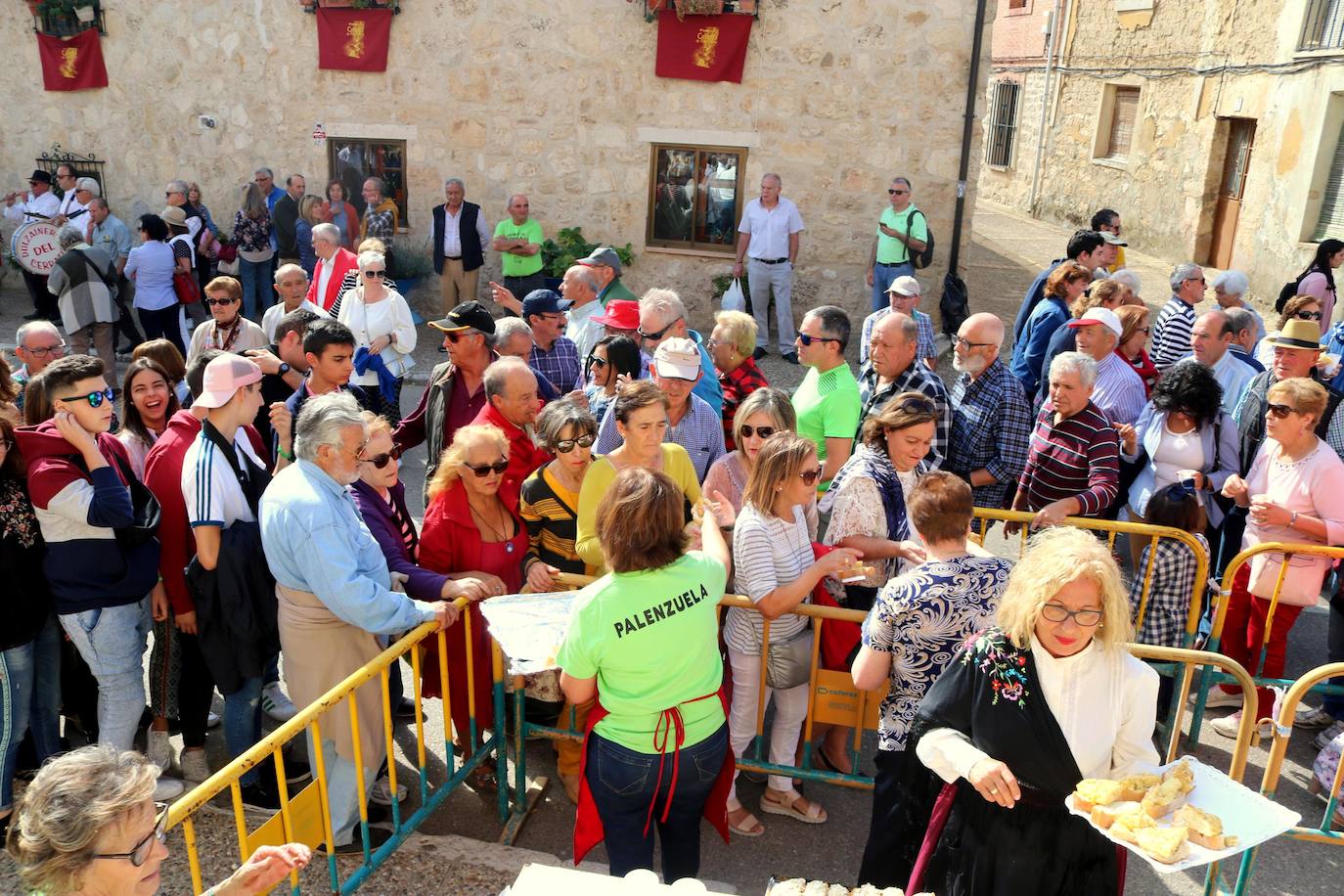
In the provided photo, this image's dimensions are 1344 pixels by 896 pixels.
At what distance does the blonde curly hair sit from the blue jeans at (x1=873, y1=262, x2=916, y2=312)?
9.10 meters

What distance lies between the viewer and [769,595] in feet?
12.9

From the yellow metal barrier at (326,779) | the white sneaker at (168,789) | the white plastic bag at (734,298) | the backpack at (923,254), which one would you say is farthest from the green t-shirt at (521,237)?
the white sneaker at (168,789)

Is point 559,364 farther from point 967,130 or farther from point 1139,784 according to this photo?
point 967,130

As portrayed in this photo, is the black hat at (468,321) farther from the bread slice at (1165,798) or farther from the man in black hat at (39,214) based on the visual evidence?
the man in black hat at (39,214)

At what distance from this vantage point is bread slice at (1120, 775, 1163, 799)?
282cm

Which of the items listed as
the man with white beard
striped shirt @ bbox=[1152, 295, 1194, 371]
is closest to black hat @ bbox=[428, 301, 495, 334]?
the man with white beard

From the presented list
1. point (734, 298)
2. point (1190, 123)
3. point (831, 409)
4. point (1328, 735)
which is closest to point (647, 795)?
point (831, 409)

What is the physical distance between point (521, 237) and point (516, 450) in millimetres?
7727

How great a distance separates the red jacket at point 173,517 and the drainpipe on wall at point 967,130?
967 centimetres

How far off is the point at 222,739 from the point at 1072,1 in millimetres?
22577

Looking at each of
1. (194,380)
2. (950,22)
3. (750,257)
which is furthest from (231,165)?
(194,380)

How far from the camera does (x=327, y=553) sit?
367 centimetres

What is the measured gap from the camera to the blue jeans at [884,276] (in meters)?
11.7

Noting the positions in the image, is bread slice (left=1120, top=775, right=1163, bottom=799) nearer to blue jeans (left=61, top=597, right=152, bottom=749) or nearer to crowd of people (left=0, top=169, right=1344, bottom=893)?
crowd of people (left=0, top=169, right=1344, bottom=893)
